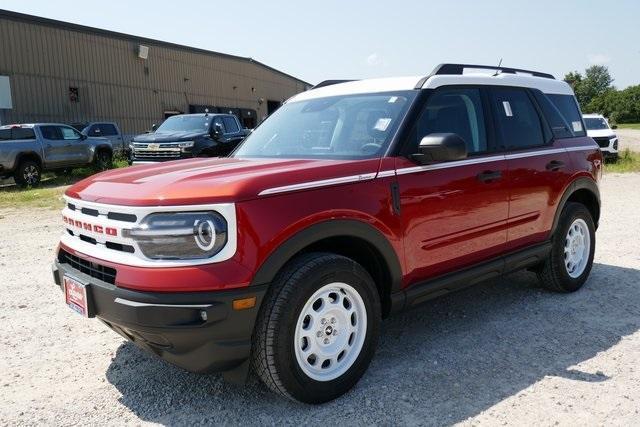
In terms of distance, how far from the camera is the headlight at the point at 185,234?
2646mm

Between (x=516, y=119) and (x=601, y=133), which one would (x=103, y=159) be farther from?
(x=601, y=133)

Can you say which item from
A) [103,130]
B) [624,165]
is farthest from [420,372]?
[103,130]

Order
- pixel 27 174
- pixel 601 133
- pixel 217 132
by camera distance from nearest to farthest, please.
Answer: pixel 217 132 → pixel 27 174 → pixel 601 133

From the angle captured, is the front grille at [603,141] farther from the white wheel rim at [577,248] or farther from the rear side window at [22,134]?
the rear side window at [22,134]

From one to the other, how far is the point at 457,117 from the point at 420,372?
5.92ft

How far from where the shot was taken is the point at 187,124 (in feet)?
45.8

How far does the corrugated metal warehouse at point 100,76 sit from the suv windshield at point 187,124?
1212 cm

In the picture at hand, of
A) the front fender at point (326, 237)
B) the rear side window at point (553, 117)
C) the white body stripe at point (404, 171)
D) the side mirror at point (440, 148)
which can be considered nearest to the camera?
the front fender at point (326, 237)

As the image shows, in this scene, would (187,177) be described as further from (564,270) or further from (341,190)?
(564,270)

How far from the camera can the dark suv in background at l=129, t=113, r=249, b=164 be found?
1292 cm

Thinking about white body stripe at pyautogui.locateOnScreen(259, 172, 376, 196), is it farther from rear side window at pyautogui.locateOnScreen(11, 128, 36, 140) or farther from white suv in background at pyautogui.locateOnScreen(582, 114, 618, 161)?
white suv in background at pyautogui.locateOnScreen(582, 114, 618, 161)

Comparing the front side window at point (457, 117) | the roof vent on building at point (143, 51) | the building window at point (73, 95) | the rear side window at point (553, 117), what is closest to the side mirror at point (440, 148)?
the front side window at point (457, 117)

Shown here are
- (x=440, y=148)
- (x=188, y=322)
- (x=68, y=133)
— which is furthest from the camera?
(x=68, y=133)


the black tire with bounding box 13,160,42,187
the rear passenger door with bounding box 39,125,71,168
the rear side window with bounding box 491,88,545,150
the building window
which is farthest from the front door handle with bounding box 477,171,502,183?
the building window
